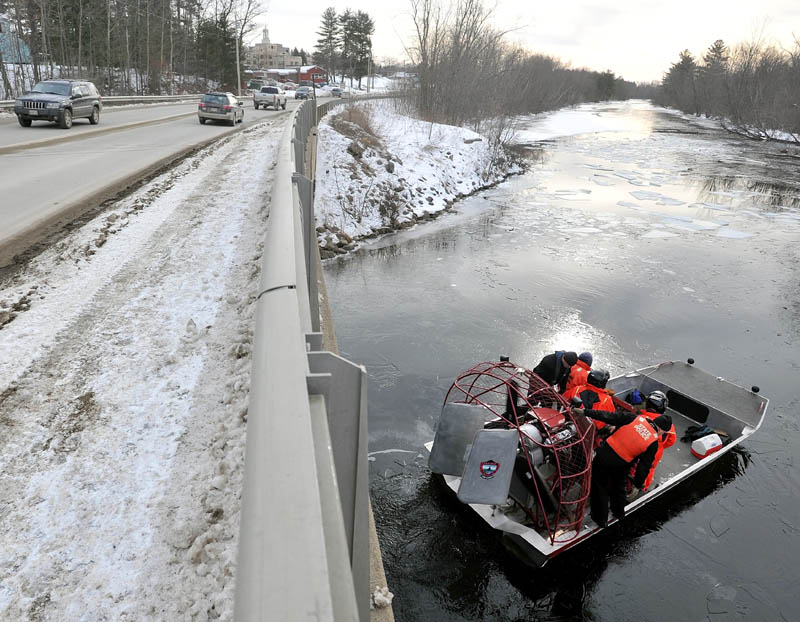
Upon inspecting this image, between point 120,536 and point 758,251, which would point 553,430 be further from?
point 758,251

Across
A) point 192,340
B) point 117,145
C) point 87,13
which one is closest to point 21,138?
point 117,145

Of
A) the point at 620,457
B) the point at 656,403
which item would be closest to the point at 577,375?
the point at 656,403

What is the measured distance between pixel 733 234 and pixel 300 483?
22.5 metres

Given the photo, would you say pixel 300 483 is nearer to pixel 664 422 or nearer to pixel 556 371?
pixel 664 422

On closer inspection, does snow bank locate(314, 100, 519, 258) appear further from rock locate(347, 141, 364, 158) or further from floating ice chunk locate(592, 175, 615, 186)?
floating ice chunk locate(592, 175, 615, 186)

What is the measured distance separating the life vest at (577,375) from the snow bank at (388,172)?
34.4 ft

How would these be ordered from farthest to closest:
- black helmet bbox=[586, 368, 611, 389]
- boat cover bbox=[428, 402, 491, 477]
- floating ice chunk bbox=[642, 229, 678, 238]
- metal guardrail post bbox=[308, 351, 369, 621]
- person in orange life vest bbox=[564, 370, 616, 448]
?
floating ice chunk bbox=[642, 229, 678, 238]
black helmet bbox=[586, 368, 611, 389]
person in orange life vest bbox=[564, 370, 616, 448]
boat cover bbox=[428, 402, 491, 477]
metal guardrail post bbox=[308, 351, 369, 621]

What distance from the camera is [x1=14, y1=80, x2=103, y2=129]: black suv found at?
1969 cm

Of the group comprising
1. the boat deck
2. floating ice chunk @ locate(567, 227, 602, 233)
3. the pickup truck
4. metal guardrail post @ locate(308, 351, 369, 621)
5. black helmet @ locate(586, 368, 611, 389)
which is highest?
the pickup truck

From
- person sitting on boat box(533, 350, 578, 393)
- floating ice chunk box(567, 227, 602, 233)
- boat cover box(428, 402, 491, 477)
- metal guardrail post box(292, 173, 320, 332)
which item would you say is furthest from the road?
floating ice chunk box(567, 227, 602, 233)

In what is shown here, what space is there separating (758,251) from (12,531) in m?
20.6

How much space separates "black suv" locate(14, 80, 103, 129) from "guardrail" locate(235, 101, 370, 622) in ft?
71.0

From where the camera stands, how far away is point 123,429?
379 centimetres

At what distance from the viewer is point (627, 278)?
Answer: 15305mm
